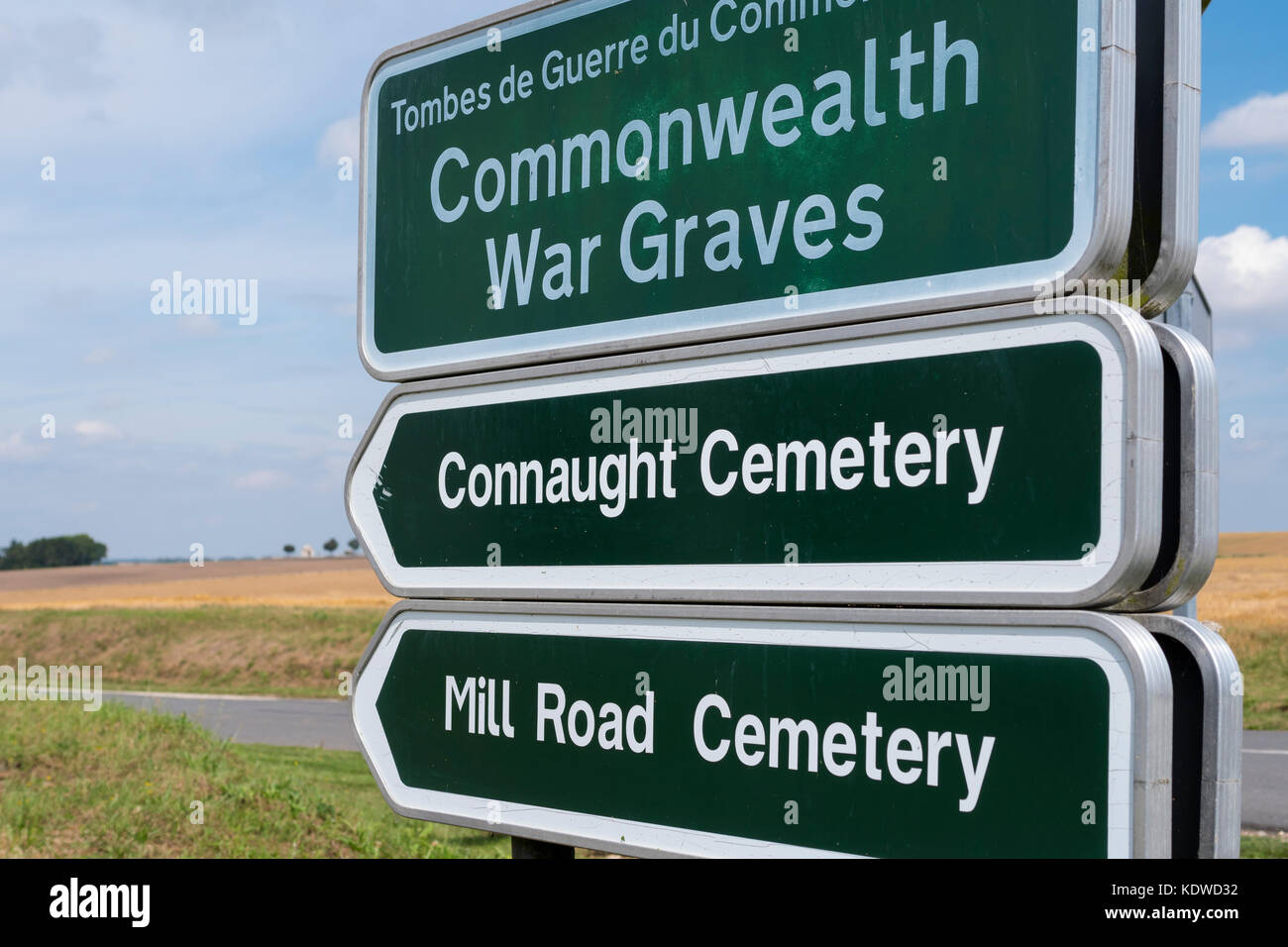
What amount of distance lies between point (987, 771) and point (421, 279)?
1.61 meters

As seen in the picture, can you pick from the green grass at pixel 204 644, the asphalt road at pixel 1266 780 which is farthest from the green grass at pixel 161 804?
the green grass at pixel 204 644

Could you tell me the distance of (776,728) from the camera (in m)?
1.78

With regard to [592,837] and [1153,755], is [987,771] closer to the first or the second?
[1153,755]

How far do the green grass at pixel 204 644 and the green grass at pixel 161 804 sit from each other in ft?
43.7

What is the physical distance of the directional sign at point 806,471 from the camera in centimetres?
146

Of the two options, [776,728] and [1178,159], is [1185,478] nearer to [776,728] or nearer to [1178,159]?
[1178,159]

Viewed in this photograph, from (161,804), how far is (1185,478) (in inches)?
270

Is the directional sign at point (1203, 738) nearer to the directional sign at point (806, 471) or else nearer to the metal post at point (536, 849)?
the directional sign at point (806, 471)

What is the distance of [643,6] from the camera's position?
2.15 metres

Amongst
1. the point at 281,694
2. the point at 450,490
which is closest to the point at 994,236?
the point at 450,490

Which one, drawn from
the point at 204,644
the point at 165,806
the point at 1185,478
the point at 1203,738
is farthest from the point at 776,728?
the point at 204,644

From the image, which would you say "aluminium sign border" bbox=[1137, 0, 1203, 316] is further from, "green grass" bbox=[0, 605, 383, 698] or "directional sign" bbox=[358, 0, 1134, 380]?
"green grass" bbox=[0, 605, 383, 698]

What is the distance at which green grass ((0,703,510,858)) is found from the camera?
6.27 metres

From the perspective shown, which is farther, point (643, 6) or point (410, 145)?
point (410, 145)
